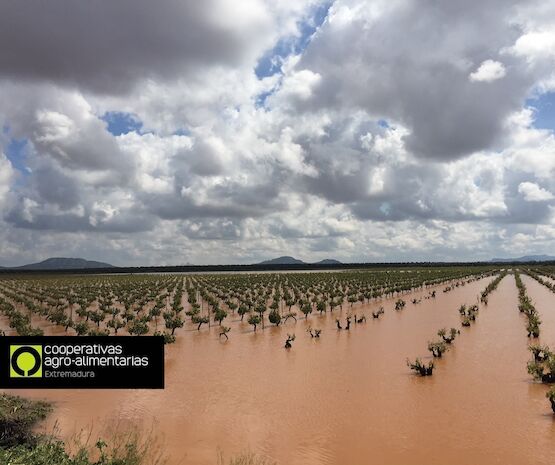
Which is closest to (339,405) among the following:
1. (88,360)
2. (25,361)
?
(88,360)

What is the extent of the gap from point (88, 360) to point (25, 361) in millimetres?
1886

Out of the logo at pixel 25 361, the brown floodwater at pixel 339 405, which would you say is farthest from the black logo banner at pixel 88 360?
the brown floodwater at pixel 339 405

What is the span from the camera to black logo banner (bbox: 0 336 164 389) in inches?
427

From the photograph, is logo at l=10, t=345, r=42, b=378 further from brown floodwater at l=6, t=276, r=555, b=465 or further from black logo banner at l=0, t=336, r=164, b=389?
brown floodwater at l=6, t=276, r=555, b=465

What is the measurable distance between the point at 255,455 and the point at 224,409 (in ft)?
12.0

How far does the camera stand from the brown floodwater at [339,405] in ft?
36.8

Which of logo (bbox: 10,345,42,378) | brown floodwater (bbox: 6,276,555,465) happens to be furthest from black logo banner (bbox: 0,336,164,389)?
brown floodwater (bbox: 6,276,555,465)

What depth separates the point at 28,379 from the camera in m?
11.4

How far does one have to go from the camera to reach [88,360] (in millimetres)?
10953

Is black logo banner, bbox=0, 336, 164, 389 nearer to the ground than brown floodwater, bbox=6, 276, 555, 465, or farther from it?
farther from it

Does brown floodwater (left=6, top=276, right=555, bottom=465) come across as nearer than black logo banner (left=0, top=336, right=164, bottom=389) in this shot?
No

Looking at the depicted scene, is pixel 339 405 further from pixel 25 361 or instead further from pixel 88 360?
pixel 25 361

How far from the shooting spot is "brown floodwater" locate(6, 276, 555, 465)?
11.2 m

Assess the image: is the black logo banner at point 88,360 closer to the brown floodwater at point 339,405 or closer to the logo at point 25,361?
the logo at point 25,361
